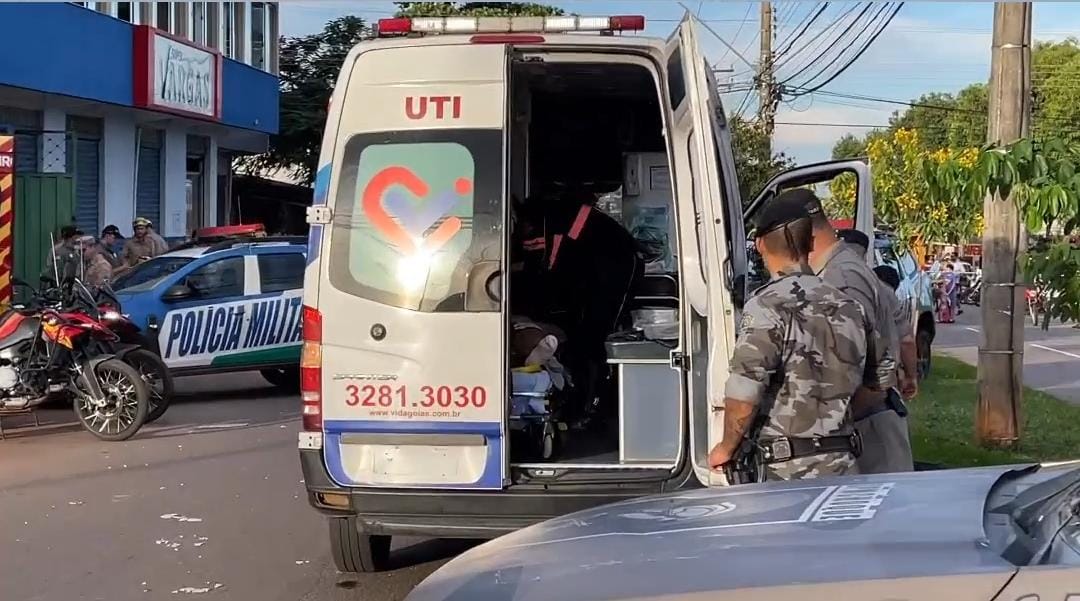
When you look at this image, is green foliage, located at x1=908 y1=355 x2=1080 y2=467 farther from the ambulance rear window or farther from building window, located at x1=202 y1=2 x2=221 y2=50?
building window, located at x1=202 y1=2 x2=221 y2=50

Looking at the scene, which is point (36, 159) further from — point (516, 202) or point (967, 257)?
point (967, 257)

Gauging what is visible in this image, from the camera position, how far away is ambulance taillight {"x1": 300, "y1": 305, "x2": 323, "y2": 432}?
5332mm

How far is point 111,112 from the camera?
734 inches

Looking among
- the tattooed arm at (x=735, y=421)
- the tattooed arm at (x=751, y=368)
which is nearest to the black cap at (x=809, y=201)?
the tattooed arm at (x=751, y=368)

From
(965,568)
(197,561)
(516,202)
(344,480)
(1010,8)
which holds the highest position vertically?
(1010,8)

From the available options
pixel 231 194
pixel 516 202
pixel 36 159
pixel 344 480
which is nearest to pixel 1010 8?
pixel 516 202

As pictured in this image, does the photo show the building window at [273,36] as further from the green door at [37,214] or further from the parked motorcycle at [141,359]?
the parked motorcycle at [141,359]

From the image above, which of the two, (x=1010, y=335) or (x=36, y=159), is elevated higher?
(x=36, y=159)

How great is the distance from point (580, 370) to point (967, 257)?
4265cm

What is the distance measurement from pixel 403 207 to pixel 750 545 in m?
3.09

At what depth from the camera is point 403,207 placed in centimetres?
538

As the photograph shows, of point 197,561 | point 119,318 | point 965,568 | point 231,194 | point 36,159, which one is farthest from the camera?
point 231,194

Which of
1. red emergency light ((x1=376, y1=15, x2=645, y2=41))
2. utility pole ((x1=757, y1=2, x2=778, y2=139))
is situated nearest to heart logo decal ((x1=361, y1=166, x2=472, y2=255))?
red emergency light ((x1=376, y1=15, x2=645, y2=41))

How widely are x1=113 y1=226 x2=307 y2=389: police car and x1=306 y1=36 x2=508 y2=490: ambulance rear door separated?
6.52 meters
